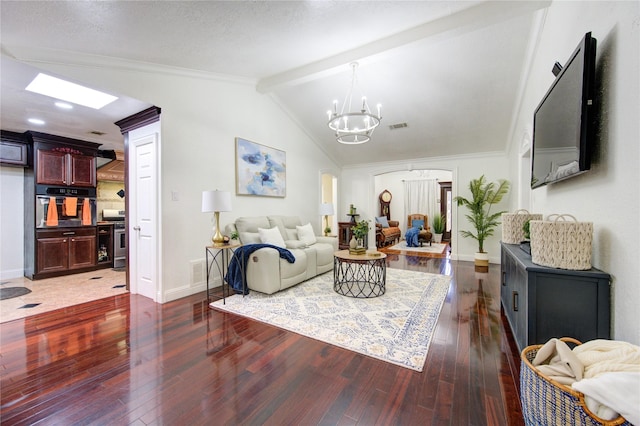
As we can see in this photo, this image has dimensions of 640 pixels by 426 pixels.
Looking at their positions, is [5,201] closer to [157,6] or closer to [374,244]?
[157,6]

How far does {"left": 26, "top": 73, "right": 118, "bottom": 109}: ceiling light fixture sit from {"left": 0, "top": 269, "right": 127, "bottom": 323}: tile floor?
8.56 ft

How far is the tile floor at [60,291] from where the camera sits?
3.25m

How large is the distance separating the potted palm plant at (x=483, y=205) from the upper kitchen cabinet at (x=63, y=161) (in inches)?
310

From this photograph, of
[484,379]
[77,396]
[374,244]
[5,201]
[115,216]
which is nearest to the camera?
[77,396]

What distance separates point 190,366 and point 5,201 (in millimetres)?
5479

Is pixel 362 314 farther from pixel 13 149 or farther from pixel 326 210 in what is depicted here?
pixel 13 149

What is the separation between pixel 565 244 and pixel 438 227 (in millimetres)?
8788

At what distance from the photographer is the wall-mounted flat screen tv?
1565mm

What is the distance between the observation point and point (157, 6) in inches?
90.6

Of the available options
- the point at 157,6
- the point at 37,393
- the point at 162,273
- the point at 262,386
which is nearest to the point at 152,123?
the point at 157,6

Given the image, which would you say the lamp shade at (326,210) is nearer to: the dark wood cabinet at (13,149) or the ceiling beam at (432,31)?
the ceiling beam at (432,31)

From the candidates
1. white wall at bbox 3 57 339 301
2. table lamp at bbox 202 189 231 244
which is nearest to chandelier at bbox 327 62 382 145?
white wall at bbox 3 57 339 301

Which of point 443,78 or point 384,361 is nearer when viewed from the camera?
point 384,361

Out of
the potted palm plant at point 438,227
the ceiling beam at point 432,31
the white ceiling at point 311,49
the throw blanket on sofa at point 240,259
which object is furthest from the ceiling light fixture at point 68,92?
the potted palm plant at point 438,227
